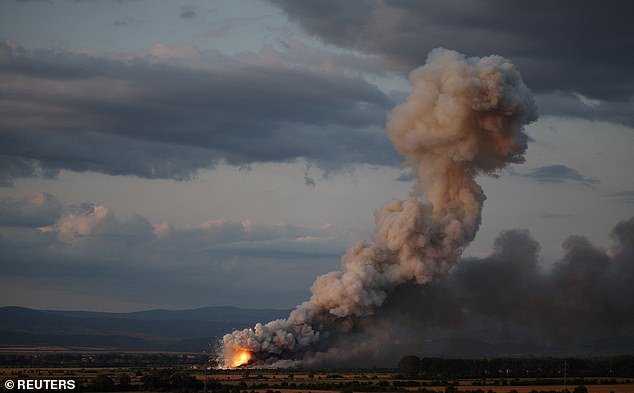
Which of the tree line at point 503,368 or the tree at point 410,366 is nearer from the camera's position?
the tree at point 410,366

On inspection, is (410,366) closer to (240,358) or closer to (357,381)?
(357,381)

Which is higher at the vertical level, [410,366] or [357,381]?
[410,366]

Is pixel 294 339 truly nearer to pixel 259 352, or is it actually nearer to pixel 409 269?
pixel 259 352

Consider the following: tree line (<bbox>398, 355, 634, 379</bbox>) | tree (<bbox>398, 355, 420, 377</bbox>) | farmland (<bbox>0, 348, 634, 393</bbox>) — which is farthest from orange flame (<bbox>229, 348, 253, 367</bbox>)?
tree (<bbox>398, 355, 420, 377</bbox>)

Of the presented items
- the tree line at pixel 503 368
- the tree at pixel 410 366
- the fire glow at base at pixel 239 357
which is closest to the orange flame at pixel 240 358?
the fire glow at base at pixel 239 357

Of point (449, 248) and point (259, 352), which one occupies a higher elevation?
point (449, 248)

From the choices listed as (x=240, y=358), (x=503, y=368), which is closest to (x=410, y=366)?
(x=503, y=368)

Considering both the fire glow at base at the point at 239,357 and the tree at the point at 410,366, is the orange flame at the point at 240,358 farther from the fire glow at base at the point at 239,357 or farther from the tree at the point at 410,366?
the tree at the point at 410,366

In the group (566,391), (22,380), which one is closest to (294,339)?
(22,380)
